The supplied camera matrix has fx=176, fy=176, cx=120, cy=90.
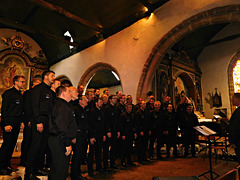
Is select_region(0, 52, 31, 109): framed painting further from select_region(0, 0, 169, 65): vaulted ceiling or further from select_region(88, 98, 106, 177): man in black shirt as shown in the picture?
select_region(88, 98, 106, 177): man in black shirt

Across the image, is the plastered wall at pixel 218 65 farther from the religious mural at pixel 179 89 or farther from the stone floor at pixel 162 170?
the stone floor at pixel 162 170

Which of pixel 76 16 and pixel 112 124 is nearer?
pixel 112 124

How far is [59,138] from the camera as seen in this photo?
7.35ft

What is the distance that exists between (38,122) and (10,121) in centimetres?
59

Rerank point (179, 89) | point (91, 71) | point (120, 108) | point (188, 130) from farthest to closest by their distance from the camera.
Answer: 1. point (179, 89)
2. point (91, 71)
3. point (188, 130)
4. point (120, 108)

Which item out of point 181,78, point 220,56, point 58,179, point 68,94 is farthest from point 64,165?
point 220,56

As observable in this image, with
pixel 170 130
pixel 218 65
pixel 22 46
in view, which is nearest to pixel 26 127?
pixel 170 130

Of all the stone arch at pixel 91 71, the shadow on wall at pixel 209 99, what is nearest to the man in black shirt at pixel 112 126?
the stone arch at pixel 91 71

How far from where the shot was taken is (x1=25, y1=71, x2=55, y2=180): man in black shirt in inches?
105

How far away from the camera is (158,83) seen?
874 centimetres

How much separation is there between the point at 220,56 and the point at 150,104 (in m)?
9.12

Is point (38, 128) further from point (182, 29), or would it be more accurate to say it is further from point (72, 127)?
point (182, 29)

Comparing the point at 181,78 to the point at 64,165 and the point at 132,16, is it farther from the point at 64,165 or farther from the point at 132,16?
the point at 64,165

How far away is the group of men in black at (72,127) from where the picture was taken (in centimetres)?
231
